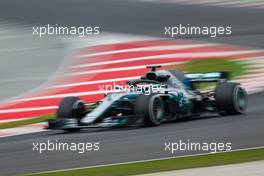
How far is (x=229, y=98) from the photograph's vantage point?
41.4 feet

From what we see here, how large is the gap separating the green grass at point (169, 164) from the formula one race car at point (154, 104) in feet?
Result: 8.84

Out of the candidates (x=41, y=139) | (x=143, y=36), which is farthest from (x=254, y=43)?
(x=41, y=139)

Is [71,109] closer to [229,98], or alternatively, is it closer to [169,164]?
[229,98]

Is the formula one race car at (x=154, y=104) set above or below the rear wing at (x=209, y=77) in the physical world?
below

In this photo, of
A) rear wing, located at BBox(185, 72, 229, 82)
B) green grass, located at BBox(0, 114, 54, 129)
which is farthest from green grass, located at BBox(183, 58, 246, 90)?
green grass, located at BBox(0, 114, 54, 129)

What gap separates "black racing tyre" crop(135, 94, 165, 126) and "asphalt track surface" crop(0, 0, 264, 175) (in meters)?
0.16

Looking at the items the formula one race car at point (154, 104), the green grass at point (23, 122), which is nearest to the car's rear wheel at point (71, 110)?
the formula one race car at point (154, 104)

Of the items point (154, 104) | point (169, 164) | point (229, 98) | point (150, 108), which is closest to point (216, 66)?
point (229, 98)

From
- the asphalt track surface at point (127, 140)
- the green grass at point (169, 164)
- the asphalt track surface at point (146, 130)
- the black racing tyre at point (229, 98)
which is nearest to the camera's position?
the green grass at point (169, 164)

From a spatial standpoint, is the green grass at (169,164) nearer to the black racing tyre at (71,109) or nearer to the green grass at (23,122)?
the black racing tyre at (71,109)

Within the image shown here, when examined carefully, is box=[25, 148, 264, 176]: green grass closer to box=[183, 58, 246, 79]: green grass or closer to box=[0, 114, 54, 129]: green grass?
box=[0, 114, 54, 129]: green grass

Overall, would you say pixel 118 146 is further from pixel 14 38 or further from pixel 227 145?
pixel 14 38

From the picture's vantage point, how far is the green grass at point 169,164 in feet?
27.3

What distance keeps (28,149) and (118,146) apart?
1359 millimetres
